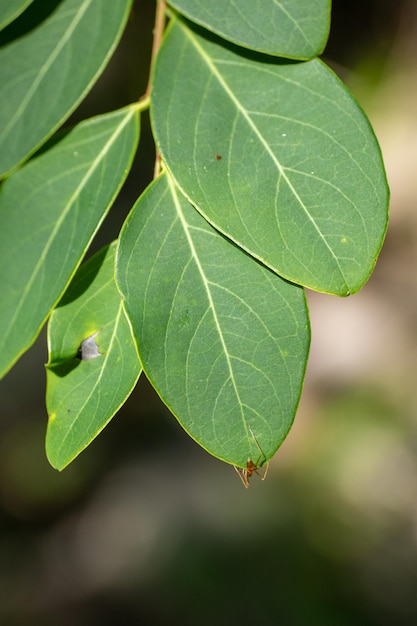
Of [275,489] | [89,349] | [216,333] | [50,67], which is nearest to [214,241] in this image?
[216,333]

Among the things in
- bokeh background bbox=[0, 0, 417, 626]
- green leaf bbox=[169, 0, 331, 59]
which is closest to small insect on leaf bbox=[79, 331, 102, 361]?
green leaf bbox=[169, 0, 331, 59]

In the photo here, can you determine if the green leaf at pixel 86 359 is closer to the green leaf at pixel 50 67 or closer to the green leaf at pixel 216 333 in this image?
the green leaf at pixel 216 333

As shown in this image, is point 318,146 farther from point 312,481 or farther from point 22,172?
point 312,481

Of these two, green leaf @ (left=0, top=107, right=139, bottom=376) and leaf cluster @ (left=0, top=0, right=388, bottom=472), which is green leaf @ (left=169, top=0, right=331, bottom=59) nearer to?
leaf cluster @ (left=0, top=0, right=388, bottom=472)

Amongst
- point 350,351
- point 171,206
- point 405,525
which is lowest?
point 405,525

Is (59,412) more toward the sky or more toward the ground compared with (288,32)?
more toward the ground

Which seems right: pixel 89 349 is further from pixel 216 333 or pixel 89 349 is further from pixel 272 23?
pixel 272 23

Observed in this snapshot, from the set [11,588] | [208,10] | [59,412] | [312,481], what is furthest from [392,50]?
[11,588]
